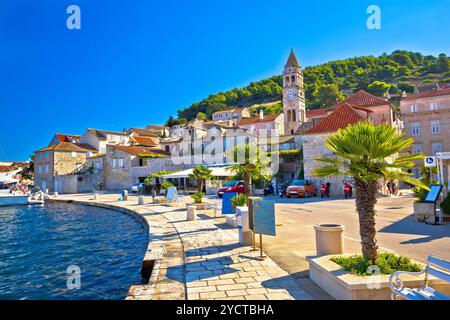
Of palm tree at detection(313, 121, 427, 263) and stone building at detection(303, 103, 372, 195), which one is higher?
stone building at detection(303, 103, 372, 195)

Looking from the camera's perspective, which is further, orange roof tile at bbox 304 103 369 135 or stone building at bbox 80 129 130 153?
stone building at bbox 80 129 130 153

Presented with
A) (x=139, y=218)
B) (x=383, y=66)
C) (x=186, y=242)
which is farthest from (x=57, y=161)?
(x=383, y=66)

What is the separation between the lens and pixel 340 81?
112 metres

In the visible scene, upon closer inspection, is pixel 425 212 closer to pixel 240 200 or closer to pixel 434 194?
pixel 434 194

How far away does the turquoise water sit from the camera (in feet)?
22.9

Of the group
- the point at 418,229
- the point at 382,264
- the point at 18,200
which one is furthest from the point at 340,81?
the point at 382,264

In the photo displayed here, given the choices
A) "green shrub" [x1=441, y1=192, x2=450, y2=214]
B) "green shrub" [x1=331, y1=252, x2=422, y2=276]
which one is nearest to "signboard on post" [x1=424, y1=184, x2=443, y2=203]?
"green shrub" [x1=441, y1=192, x2=450, y2=214]

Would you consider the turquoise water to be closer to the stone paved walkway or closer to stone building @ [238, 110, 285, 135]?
the stone paved walkway

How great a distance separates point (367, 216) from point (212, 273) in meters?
2.98

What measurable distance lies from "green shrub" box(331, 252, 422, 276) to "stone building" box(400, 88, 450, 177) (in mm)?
37401

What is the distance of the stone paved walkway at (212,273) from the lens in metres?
4.49

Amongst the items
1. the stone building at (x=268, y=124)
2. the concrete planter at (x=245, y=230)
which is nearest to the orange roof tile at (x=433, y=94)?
the stone building at (x=268, y=124)

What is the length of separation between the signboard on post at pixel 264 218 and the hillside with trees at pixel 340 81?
8088cm

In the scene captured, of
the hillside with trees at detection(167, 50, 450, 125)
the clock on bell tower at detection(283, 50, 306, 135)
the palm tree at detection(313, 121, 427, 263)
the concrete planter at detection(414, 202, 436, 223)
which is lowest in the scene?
the concrete planter at detection(414, 202, 436, 223)
